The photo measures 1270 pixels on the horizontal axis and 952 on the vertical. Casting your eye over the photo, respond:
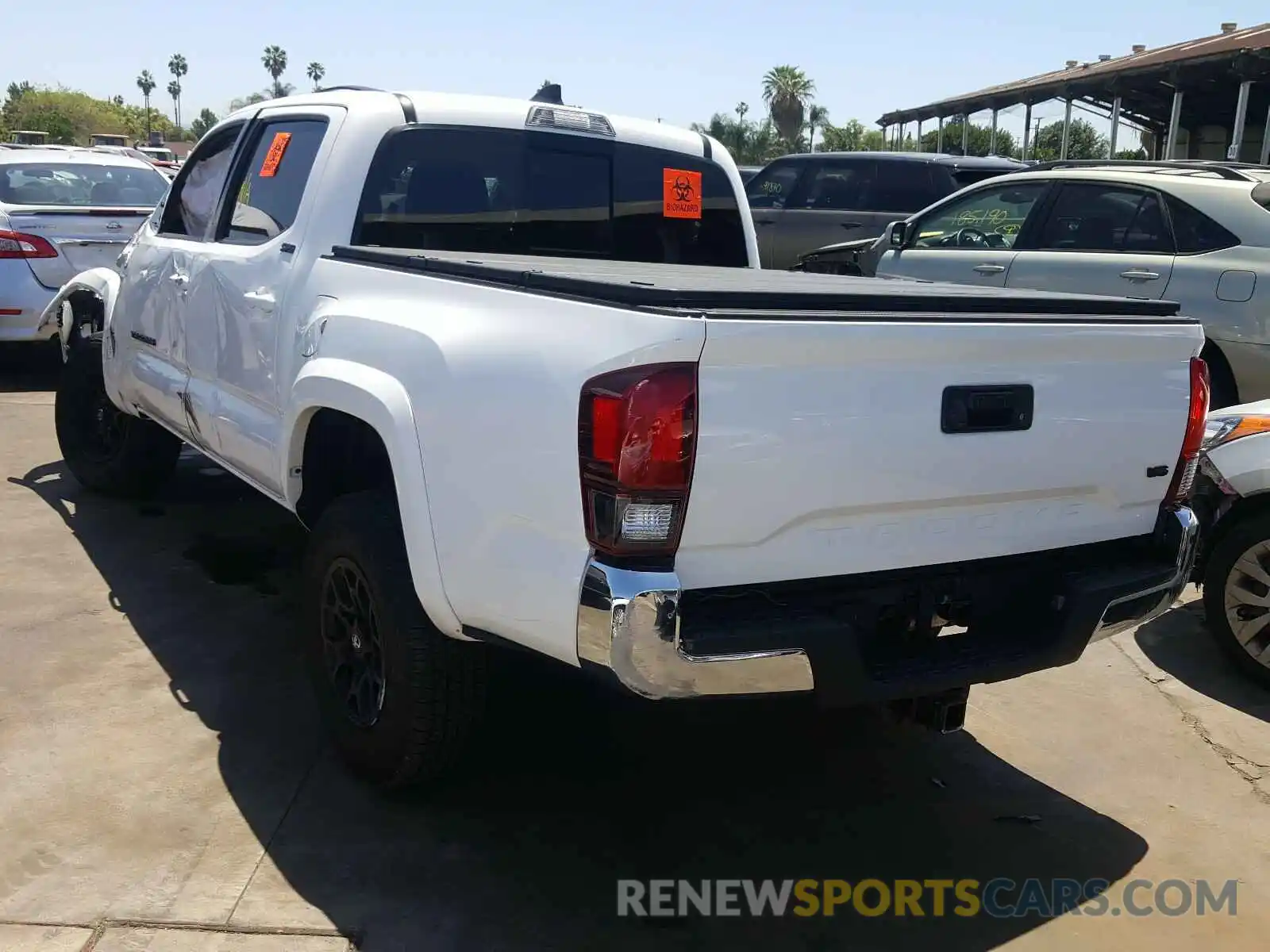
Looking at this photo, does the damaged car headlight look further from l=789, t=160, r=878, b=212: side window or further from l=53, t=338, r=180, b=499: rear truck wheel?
l=789, t=160, r=878, b=212: side window

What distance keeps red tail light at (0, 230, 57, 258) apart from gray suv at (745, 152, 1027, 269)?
6.30 metres

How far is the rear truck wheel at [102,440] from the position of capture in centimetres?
601

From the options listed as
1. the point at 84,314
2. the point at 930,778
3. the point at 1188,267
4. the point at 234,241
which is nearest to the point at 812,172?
the point at 1188,267

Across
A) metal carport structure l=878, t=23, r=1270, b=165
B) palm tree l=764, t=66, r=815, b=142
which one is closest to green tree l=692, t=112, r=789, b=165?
palm tree l=764, t=66, r=815, b=142

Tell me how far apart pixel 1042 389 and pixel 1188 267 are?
4629 mm

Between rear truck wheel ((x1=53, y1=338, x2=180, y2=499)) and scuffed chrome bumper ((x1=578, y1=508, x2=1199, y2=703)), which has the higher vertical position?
scuffed chrome bumper ((x1=578, y1=508, x2=1199, y2=703))

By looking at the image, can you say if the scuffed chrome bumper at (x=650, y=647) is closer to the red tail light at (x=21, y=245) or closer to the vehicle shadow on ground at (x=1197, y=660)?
the vehicle shadow on ground at (x=1197, y=660)

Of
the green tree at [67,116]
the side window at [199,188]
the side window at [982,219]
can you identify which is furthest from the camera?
the green tree at [67,116]

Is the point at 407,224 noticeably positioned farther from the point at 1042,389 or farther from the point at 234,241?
the point at 1042,389

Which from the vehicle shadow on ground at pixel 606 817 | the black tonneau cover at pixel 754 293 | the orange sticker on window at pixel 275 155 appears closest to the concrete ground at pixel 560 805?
the vehicle shadow on ground at pixel 606 817

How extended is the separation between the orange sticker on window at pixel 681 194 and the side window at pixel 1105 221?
11.8ft

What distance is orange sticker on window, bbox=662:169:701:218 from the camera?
4.70 meters

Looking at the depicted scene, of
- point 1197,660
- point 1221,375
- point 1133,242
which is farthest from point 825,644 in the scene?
point 1133,242

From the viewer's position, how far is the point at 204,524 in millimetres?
5871
